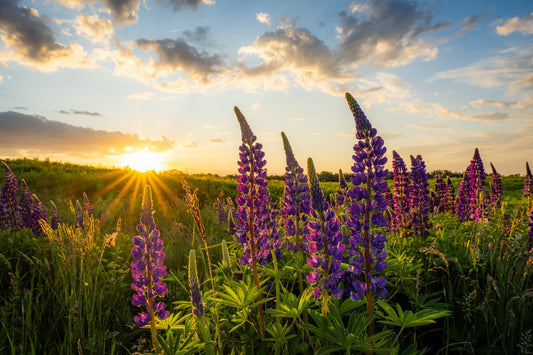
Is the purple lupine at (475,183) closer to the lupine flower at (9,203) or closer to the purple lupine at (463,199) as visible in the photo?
the purple lupine at (463,199)

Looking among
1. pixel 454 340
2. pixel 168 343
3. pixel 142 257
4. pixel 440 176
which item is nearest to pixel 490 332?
pixel 454 340

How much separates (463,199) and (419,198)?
2.64 meters

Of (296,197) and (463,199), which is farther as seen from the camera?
(463,199)

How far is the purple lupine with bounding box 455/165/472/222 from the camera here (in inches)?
290

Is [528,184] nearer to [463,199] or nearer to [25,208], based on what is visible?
[463,199]

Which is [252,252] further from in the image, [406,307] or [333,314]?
[406,307]

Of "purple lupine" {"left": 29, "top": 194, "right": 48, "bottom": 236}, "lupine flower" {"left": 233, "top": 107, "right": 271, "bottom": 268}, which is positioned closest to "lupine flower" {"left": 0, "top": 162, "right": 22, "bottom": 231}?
"purple lupine" {"left": 29, "top": 194, "right": 48, "bottom": 236}

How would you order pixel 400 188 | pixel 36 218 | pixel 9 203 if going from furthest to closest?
pixel 36 218 → pixel 9 203 → pixel 400 188

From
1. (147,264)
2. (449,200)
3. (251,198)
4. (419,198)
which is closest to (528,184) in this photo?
(449,200)

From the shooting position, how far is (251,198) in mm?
3135

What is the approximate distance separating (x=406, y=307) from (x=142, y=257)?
3127mm

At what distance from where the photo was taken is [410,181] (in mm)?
6379

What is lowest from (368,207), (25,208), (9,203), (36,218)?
(36,218)

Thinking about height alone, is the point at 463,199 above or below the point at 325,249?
above
